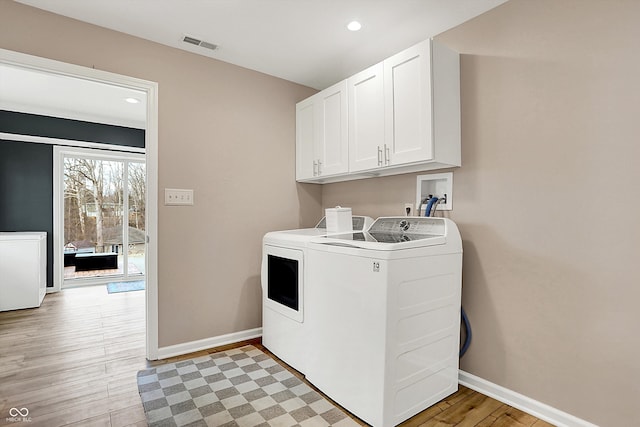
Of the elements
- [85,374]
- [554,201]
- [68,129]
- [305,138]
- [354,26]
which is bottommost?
[85,374]

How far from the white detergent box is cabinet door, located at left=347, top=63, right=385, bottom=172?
0.35 m

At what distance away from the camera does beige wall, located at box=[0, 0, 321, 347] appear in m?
2.39

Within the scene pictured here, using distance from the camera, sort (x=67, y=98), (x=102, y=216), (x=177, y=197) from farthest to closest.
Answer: (x=102, y=216), (x=67, y=98), (x=177, y=197)

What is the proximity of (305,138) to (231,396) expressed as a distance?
7.20 feet

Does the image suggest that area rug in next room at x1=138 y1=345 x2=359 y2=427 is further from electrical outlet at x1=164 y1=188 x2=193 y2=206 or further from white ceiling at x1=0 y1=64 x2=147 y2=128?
white ceiling at x1=0 y1=64 x2=147 y2=128

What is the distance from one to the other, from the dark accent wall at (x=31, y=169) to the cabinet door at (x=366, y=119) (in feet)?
13.5

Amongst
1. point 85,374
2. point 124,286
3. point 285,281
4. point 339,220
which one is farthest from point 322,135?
point 124,286

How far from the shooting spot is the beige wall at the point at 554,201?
1.54m

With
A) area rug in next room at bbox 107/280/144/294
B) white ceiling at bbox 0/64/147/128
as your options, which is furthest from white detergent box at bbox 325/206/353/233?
area rug in next room at bbox 107/280/144/294

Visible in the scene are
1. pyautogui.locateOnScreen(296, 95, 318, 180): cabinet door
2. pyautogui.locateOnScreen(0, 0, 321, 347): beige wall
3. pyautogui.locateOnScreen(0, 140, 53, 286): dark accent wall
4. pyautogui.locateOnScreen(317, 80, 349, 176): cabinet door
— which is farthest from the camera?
pyautogui.locateOnScreen(0, 140, 53, 286): dark accent wall

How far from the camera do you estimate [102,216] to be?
17.2ft

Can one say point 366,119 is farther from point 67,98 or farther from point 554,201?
point 67,98

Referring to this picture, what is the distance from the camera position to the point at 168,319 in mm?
2564

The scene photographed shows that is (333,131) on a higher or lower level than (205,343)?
higher
